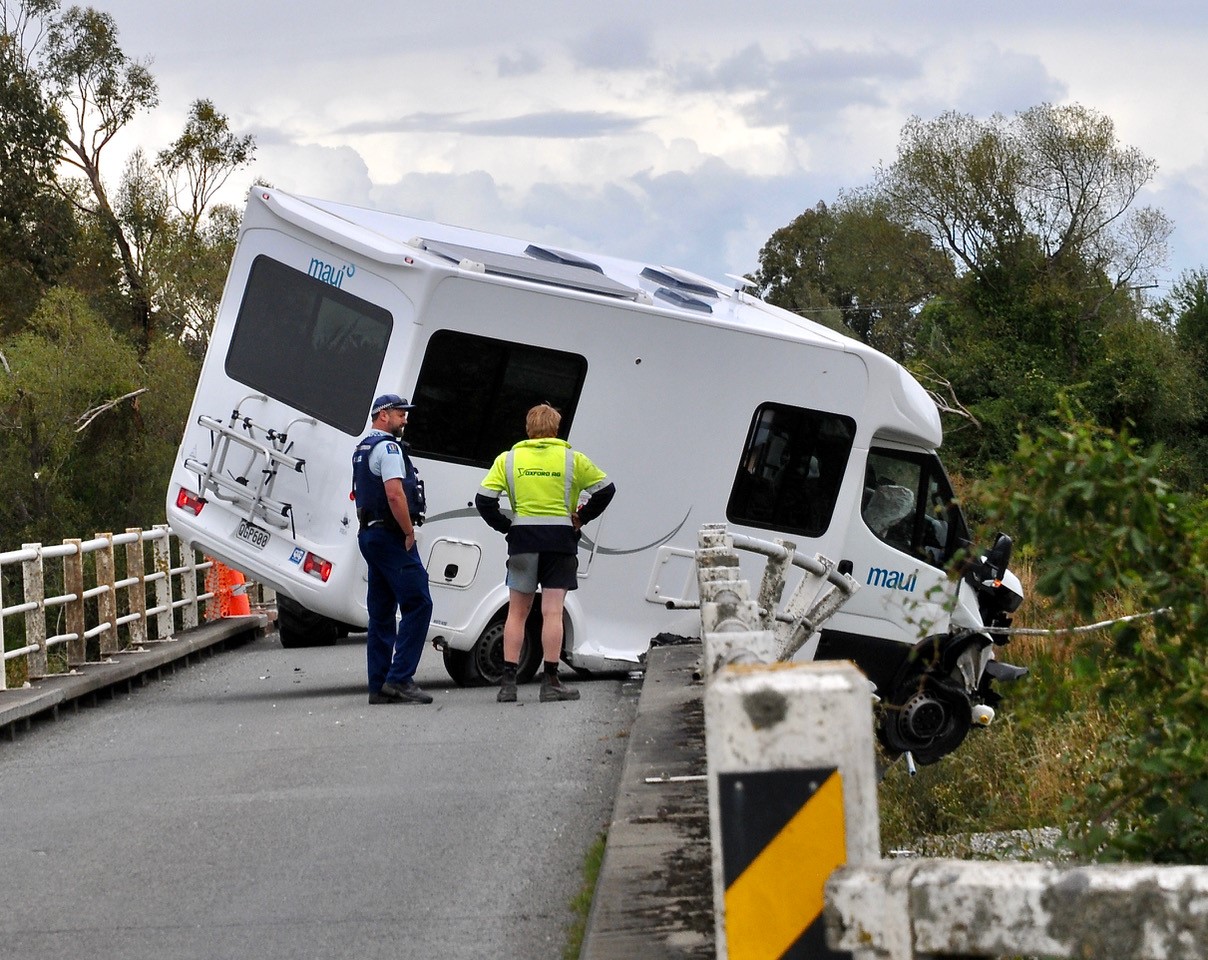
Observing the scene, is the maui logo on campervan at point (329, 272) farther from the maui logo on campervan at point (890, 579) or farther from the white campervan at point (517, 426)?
the maui logo on campervan at point (890, 579)

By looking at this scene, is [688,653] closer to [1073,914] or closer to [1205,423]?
[1073,914]

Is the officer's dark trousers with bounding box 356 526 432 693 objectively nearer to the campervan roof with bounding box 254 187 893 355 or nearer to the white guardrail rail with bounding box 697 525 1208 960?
the campervan roof with bounding box 254 187 893 355

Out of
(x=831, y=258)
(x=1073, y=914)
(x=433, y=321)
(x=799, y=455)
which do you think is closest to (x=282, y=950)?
(x=1073, y=914)

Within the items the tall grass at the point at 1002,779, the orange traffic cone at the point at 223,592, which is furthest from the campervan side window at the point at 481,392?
the orange traffic cone at the point at 223,592

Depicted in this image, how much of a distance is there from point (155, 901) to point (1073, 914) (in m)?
4.33

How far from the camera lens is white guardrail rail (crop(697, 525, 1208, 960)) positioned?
2.29m

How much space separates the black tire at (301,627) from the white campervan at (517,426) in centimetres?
338

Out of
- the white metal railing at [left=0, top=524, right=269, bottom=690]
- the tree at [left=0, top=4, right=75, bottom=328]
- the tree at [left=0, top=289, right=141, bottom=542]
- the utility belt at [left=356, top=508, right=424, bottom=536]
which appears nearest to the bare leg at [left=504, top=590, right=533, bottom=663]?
the utility belt at [left=356, top=508, right=424, bottom=536]

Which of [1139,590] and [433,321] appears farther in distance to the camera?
[433,321]

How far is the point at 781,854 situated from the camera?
253 centimetres

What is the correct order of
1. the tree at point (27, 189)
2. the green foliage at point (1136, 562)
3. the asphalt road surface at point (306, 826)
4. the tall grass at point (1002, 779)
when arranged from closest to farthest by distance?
the green foliage at point (1136, 562), the asphalt road surface at point (306, 826), the tall grass at point (1002, 779), the tree at point (27, 189)

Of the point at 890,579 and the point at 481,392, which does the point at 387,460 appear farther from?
the point at 890,579

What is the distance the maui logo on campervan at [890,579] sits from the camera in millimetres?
12625

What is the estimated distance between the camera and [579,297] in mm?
11633
